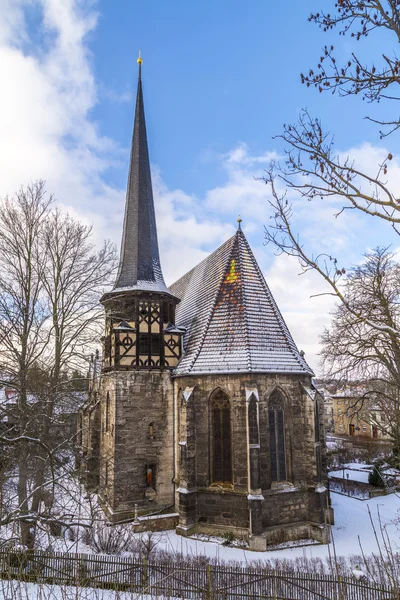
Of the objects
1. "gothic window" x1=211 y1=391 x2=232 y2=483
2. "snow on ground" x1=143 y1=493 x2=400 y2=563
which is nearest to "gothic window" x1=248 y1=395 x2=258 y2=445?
"gothic window" x1=211 y1=391 x2=232 y2=483

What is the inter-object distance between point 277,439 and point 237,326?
165 inches

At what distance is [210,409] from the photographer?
14.7 m

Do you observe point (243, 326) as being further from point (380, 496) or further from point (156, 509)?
point (380, 496)

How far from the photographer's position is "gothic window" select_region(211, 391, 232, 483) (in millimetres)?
14213

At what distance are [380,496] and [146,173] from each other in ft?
61.8

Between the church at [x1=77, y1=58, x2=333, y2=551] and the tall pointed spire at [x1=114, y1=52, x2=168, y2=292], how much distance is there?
6cm

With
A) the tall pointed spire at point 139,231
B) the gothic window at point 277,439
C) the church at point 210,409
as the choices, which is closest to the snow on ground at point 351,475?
the church at point 210,409

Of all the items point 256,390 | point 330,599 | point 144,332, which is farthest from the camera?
point 144,332

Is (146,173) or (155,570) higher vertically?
(146,173)

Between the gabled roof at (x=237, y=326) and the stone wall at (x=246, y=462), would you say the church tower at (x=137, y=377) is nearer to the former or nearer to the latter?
the gabled roof at (x=237, y=326)

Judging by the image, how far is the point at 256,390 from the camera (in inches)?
543

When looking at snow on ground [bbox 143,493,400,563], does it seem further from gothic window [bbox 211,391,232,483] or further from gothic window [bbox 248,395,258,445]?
gothic window [bbox 248,395,258,445]

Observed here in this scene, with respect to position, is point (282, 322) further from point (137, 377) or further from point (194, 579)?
point (194, 579)

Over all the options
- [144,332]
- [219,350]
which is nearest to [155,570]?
[219,350]
